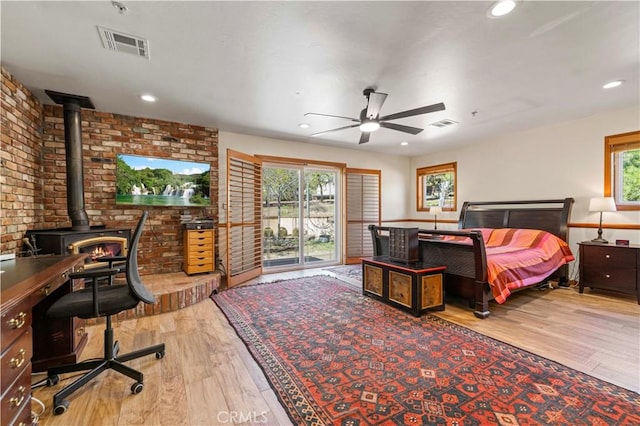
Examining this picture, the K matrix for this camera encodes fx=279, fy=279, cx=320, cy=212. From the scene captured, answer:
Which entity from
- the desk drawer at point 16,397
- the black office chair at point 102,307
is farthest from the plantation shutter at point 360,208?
the desk drawer at point 16,397

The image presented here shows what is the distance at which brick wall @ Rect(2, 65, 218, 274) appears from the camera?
10.0ft

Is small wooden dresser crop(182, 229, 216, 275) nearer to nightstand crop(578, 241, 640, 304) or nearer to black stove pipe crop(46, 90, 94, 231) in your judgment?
black stove pipe crop(46, 90, 94, 231)

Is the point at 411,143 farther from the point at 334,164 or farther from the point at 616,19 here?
the point at 616,19

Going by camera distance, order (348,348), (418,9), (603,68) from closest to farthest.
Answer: (418,9) < (348,348) < (603,68)

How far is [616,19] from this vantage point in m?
2.05

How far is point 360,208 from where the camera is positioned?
6.38 m

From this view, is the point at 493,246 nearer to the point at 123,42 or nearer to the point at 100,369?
the point at 100,369

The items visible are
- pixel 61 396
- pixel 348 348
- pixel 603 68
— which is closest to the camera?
pixel 61 396

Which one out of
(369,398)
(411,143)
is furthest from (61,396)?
(411,143)

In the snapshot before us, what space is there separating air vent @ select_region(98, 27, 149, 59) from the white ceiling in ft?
0.19

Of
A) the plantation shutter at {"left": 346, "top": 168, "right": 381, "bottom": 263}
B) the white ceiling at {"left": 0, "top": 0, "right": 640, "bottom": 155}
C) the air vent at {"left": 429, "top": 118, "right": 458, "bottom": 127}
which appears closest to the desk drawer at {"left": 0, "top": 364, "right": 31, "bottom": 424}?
the white ceiling at {"left": 0, "top": 0, "right": 640, "bottom": 155}

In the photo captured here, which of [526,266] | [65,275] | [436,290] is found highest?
[65,275]

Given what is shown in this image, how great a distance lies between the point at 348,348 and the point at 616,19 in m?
3.24

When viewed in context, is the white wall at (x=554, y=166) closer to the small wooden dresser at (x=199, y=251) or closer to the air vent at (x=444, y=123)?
the air vent at (x=444, y=123)
